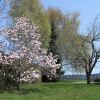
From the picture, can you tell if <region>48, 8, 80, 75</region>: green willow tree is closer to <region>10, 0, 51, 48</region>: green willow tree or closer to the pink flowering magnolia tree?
<region>10, 0, 51, 48</region>: green willow tree

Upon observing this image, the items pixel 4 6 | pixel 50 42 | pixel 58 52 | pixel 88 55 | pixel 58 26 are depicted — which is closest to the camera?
pixel 4 6

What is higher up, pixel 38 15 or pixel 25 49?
pixel 38 15

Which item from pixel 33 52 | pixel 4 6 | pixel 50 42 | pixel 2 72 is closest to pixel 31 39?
pixel 33 52

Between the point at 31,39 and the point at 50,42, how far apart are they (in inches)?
1043

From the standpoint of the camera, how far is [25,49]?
25.6 metres

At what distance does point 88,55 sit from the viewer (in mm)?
42750

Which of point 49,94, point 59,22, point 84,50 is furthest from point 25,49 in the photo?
point 59,22

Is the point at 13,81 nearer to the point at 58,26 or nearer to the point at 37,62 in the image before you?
the point at 37,62

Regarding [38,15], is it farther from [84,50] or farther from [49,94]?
[49,94]

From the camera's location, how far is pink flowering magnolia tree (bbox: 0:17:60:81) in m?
25.3

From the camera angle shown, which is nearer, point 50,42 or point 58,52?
point 58,52

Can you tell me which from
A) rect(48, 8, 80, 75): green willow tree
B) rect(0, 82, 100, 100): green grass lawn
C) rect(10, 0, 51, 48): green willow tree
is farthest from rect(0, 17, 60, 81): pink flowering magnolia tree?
rect(48, 8, 80, 75): green willow tree

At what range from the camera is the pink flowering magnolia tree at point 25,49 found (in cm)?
2528

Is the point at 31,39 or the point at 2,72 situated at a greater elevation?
the point at 31,39
